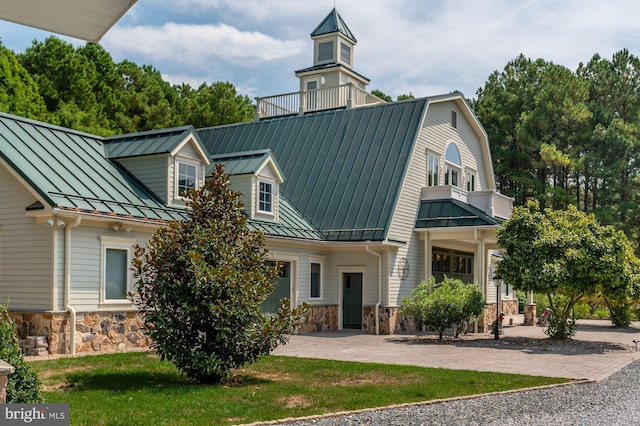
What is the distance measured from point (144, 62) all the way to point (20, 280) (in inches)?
1204

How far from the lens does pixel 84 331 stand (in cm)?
1441

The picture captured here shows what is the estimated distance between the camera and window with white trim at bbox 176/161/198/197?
59.3 ft

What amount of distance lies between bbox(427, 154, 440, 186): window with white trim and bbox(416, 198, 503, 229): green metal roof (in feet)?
4.45

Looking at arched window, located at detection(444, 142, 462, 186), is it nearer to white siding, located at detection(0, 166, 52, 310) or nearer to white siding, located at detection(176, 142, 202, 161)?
white siding, located at detection(176, 142, 202, 161)

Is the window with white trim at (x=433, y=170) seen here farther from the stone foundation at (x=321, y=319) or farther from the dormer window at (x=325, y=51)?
the dormer window at (x=325, y=51)

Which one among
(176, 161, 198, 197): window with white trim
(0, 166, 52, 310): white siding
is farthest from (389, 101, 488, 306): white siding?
(0, 166, 52, 310): white siding

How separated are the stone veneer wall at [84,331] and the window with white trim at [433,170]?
12.7m

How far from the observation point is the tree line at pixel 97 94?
3111 cm

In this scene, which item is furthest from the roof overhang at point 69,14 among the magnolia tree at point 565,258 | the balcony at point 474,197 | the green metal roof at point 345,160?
the balcony at point 474,197

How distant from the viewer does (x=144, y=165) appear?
705 inches

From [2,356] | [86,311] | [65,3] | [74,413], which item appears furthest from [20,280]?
[65,3]

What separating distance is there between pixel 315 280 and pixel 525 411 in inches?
543

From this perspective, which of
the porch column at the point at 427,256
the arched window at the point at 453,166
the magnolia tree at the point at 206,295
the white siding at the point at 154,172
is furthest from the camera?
the arched window at the point at 453,166

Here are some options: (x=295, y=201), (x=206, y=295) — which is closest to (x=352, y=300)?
(x=295, y=201)
